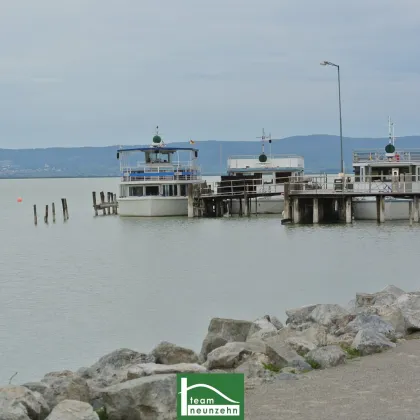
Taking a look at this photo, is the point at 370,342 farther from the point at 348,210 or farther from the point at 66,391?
the point at 348,210

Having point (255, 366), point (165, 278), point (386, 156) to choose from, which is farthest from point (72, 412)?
point (386, 156)

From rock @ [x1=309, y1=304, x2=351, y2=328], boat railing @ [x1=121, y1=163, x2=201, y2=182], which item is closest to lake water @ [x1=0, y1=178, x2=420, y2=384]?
rock @ [x1=309, y1=304, x2=351, y2=328]

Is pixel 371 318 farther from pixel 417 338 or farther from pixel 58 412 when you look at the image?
pixel 58 412

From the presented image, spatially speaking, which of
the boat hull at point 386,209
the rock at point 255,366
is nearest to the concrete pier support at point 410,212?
the boat hull at point 386,209

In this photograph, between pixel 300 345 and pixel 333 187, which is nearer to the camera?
pixel 300 345

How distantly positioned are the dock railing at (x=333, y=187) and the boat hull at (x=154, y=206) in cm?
173

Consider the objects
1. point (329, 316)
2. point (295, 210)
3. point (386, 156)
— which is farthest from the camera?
point (386, 156)

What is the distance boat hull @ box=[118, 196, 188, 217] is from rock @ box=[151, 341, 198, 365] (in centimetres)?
4653

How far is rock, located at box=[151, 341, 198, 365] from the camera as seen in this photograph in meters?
14.0

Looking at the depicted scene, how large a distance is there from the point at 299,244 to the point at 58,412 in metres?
34.9

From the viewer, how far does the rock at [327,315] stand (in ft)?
52.3

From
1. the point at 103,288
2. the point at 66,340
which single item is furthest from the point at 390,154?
the point at 66,340

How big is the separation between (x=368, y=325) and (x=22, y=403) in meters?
6.03

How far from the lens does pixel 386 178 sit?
53875mm
